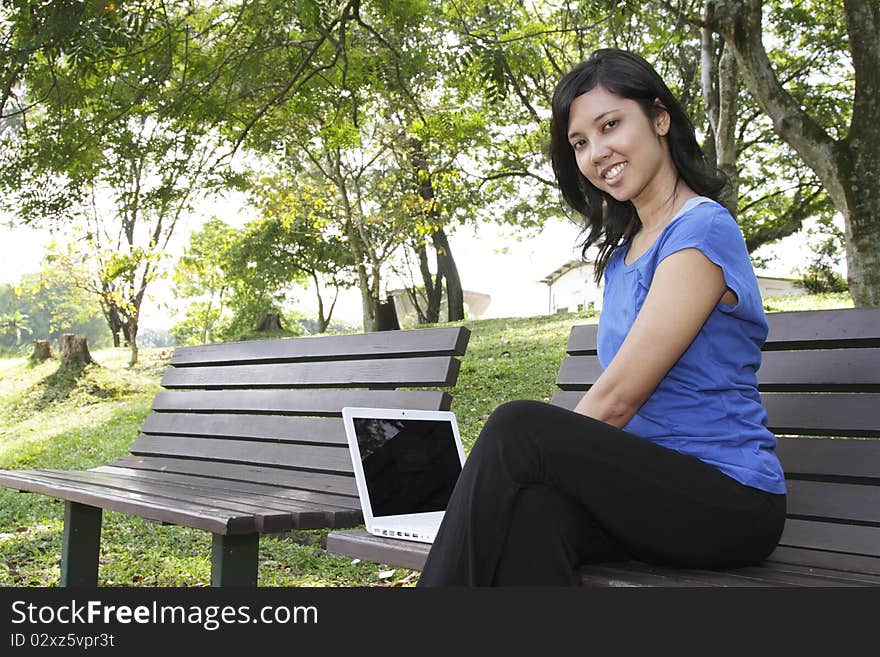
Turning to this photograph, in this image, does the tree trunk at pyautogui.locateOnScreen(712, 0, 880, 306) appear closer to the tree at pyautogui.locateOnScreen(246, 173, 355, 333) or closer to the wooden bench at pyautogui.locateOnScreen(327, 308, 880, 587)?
the wooden bench at pyautogui.locateOnScreen(327, 308, 880, 587)

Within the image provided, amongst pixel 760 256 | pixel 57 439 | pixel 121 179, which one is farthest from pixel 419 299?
pixel 121 179

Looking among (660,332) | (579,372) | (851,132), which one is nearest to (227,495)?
(579,372)

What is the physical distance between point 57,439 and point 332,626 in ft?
28.3

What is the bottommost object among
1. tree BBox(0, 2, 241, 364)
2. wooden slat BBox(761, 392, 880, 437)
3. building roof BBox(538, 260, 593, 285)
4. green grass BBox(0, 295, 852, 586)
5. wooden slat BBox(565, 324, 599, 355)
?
green grass BBox(0, 295, 852, 586)

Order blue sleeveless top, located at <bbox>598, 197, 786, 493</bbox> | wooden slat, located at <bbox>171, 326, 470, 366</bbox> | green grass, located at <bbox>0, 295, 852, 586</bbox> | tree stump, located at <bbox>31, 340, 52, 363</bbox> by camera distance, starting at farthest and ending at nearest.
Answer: tree stump, located at <bbox>31, 340, 52, 363</bbox>, green grass, located at <bbox>0, 295, 852, 586</bbox>, wooden slat, located at <bbox>171, 326, 470, 366</bbox>, blue sleeveless top, located at <bbox>598, 197, 786, 493</bbox>

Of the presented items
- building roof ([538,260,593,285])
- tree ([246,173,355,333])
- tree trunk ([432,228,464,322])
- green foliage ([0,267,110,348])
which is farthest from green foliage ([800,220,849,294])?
building roof ([538,260,593,285])

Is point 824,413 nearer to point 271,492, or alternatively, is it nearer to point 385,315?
point 271,492

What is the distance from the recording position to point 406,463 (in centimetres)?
283

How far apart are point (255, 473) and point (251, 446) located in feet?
0.70

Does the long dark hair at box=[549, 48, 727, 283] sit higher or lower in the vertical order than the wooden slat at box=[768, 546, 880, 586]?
higher

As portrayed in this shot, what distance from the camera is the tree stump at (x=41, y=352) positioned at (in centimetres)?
1545

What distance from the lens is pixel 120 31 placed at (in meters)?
4.65

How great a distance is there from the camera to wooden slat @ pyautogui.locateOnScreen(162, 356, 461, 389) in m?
3.45

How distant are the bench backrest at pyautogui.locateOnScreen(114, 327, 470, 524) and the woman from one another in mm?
1040
